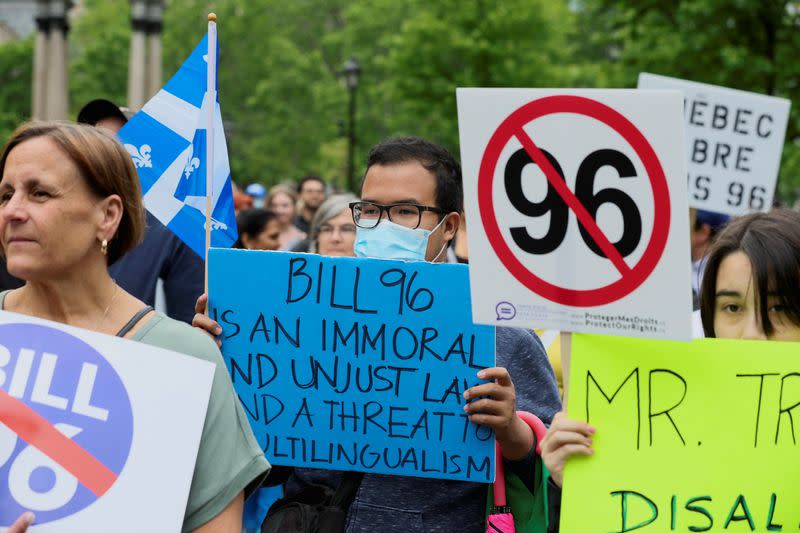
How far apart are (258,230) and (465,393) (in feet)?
18.1

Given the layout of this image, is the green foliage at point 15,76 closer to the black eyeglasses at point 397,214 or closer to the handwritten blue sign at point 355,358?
the black eyeglasses at point 397,214

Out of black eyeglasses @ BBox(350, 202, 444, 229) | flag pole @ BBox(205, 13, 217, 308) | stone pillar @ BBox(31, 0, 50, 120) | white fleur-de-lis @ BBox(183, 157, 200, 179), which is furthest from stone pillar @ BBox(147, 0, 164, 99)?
black eyeglasses @ BBox(350, 202, 444, 229)

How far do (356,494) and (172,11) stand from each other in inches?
1699

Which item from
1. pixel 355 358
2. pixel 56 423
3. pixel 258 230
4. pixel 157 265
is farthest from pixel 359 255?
pixel 258 230

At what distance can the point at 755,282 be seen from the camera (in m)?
3.34

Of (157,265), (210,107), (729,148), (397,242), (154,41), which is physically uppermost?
(154,41)

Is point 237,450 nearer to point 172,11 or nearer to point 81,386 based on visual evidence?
point 81,386

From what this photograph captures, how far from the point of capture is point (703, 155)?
7969 millimetres

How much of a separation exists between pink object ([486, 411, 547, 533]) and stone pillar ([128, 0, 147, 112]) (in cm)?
1620

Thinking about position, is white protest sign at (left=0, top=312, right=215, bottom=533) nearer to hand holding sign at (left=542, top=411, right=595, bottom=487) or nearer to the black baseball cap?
hand holding sign at (left=542, top=411, right=595, bottom=487)

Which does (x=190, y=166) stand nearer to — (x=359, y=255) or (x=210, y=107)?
(x=210, y=107)

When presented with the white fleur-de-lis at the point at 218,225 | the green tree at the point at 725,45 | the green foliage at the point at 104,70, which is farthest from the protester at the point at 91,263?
the green foliage at the point at 104,70

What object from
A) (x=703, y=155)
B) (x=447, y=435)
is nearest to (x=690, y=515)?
(x=447, y=435)

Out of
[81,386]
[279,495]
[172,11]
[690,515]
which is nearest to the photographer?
[81,386]
